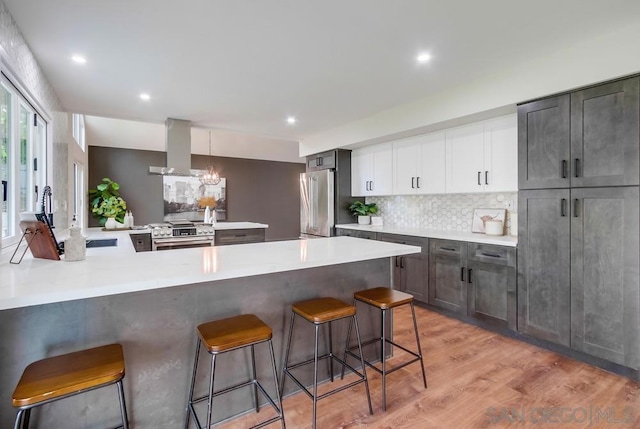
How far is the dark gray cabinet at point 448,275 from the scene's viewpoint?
134 inches

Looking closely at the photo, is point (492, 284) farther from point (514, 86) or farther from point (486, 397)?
point (514, 86)

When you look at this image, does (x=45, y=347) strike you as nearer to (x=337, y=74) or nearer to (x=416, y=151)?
(x=337, y=74)

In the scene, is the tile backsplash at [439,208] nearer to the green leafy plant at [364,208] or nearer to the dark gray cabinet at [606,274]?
the green leafy plant at [364,208]

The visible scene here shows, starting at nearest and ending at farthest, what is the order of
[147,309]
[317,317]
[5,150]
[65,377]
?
[65,377] → [147,309] → [317,317] → [5,150]

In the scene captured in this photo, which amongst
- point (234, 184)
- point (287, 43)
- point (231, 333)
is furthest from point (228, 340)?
point (234, 184)

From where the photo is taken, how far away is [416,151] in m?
4.20

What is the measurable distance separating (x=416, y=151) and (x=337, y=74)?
172cm

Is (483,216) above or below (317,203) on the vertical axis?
below

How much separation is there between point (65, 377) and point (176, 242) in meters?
3.64

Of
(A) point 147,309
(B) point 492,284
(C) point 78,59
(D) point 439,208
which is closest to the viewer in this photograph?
(A) point 147,309

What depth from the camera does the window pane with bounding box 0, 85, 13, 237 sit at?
2.18m

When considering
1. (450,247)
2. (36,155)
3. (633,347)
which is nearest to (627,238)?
(633,347)

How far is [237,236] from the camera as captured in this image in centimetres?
514

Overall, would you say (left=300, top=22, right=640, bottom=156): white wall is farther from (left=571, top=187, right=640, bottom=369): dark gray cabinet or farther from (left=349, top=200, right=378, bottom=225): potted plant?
(left=349, top=200, right=378, bottom=225): potted plant
